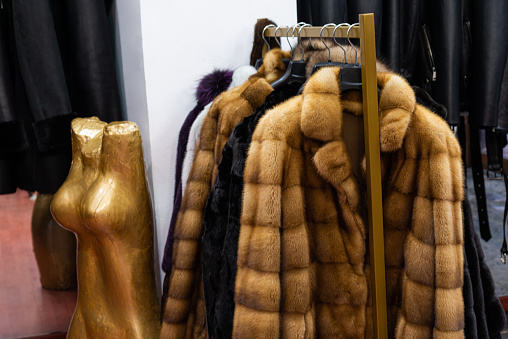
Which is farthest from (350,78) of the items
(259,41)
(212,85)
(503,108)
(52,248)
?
(52,248)

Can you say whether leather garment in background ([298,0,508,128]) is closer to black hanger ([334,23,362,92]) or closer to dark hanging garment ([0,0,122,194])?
black hanger ([334,23,362,92])

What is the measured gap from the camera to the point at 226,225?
1.48 metres

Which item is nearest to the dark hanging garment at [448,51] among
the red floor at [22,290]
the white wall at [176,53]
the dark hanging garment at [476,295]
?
the white wall at [176,53]

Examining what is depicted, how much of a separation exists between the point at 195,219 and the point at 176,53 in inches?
26.3

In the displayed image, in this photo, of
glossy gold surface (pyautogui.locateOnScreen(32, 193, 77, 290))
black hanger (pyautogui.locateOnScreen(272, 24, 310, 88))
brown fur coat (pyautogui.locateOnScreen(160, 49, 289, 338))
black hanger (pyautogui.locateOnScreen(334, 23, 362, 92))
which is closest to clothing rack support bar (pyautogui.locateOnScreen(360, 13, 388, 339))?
black hanger (pyautogui.locateOnScreen(334, 23, 362, 92))

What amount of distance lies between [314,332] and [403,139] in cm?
58

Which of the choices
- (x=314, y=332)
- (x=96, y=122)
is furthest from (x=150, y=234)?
(x=314, y=332)

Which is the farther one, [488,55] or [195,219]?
[488,55]

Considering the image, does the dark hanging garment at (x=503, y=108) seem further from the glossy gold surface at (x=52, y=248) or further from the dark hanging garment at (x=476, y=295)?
the glossy gold surface at (x=52, y=248)

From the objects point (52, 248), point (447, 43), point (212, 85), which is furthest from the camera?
point (52, 248)

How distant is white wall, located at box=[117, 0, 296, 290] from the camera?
1.90 m

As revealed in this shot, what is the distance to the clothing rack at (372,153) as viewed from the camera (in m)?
1.15

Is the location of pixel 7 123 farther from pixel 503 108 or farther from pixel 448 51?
pixel 503 108

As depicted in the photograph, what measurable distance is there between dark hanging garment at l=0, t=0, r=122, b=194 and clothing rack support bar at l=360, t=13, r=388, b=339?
1174mm
